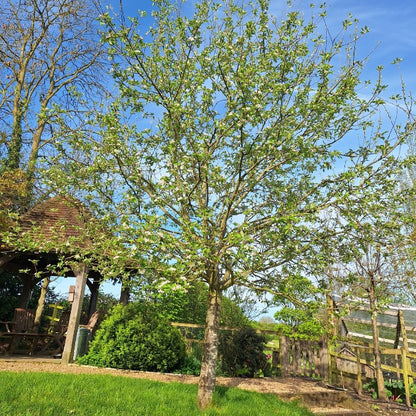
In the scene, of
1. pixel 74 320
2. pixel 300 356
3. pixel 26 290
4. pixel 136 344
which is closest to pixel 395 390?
pixel 300 356

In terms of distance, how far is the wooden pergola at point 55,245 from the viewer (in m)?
8.31

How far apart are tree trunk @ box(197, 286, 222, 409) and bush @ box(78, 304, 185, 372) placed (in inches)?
135

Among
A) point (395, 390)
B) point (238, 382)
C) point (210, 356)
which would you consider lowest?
point (395, 390)

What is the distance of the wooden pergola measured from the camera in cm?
831

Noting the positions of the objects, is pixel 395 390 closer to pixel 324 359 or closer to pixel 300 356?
pixel 324 359

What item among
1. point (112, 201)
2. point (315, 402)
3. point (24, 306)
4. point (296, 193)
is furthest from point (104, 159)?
point (24, 306)

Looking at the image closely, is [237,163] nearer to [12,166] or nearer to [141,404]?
[141,404]

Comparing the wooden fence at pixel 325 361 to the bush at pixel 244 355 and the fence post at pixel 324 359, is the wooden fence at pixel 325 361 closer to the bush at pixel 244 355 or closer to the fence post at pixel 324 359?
the fence post at pixel 324 359

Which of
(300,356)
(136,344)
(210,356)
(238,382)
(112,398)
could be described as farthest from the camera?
(300,356)

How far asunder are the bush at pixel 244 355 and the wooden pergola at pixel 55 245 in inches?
190

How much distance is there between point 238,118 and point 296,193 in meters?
2.86

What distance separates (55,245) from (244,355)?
7109 mm

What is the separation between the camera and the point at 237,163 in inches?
344

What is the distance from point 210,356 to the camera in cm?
738
